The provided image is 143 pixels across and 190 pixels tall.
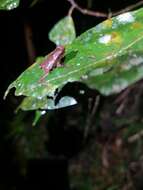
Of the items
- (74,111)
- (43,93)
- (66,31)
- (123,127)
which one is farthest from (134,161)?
(43,93)

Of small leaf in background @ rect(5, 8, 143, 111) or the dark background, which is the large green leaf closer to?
small leaf in background @ rect(5, 8, 143, 111)

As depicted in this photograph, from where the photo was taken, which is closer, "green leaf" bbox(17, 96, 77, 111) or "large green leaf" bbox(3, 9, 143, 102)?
"large green leaf" bbox(3, 9, 143, 102)

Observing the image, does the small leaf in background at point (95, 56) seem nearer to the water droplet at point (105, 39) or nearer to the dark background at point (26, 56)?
the water droplet at point (105, 39)

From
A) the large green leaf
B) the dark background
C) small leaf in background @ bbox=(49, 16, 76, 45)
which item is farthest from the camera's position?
the dark background

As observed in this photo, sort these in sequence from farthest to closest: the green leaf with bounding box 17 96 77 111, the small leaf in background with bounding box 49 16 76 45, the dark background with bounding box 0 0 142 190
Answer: the dark background with bounding box 0 0 142 190
the small leaf in background with bounding box 49 16 76 45
the green leaf with bounding box 17 96 77 111

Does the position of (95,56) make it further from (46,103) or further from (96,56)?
(46,103)

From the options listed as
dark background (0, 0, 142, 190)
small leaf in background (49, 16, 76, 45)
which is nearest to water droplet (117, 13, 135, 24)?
small leaf in background (49, 16, 76, 45)
